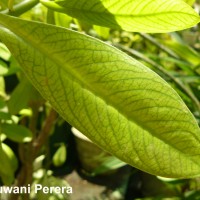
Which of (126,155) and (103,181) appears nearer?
(126,155)

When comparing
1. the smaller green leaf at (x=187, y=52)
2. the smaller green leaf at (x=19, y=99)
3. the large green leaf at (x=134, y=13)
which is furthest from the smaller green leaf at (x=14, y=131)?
the smaller green leaf at (x=187, y=52)

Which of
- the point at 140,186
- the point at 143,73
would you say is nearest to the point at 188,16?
the point at 143,73

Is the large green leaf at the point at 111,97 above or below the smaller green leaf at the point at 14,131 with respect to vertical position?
above

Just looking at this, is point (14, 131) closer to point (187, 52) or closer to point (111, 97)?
point (111, 97)

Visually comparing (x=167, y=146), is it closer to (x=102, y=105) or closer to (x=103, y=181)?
(x=102, y=105)

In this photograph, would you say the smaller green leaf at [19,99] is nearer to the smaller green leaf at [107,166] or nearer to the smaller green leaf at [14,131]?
the smaller green leaf at [14,131]

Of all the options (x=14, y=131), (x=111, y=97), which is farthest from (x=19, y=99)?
(x=111, y=97)

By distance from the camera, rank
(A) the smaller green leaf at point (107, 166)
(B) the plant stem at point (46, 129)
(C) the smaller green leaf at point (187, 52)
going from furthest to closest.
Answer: (A) the smaller green leaf at point (107, 166) < (C) the smaller green leaf at point (187, 52) < (B) the plant stem at point (46, 129)
